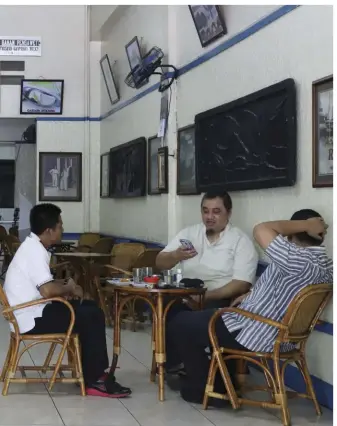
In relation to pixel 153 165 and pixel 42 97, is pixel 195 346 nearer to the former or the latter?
pixel 153 165

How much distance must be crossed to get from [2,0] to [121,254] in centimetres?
528

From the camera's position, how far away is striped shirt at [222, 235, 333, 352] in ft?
12.2

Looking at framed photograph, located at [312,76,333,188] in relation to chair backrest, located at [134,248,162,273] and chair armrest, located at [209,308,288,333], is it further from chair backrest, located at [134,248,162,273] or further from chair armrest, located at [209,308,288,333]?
chair backrest, located at [134,248,162,273]

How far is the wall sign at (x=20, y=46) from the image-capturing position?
1133 centimetres

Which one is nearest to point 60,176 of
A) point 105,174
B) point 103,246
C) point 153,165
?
point 105,174

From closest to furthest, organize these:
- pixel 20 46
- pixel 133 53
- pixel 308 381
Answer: pixel 308 381
pixel 133 53
pixel 20 46

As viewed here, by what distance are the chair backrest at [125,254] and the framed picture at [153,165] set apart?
68cm

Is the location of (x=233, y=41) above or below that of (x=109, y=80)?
below

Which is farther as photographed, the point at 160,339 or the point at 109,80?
the point at 109,80

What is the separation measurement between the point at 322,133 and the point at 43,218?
72.5 inches

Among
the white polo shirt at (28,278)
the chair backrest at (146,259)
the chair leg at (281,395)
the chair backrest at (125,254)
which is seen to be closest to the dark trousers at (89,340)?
the white polo shirt at (28,278)

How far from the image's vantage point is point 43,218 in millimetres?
4582

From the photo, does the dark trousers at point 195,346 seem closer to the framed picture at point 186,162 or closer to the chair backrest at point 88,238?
the framed picture at point 186,162

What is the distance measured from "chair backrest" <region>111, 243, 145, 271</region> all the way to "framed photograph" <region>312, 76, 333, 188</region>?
3.61 m
